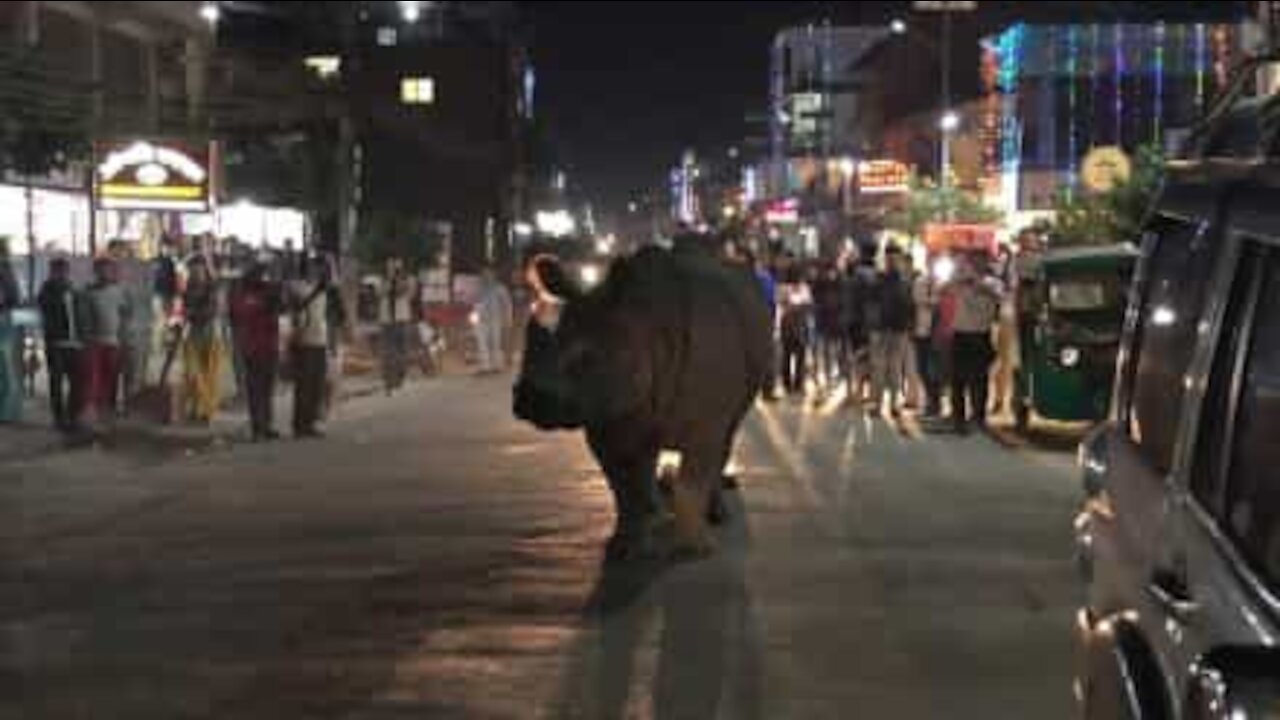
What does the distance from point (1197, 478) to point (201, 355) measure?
1868 centimetres

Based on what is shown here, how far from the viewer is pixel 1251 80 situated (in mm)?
5219

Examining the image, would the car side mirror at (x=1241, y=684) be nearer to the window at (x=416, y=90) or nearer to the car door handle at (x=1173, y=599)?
the car door handle at (x=1173, y=599)

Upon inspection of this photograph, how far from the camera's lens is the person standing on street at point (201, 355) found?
2205 centimetres

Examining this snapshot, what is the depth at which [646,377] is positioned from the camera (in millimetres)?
11656

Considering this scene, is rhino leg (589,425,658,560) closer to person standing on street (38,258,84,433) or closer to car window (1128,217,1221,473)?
car window (1128,217,1221,473)

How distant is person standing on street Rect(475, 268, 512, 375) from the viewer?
3459cm

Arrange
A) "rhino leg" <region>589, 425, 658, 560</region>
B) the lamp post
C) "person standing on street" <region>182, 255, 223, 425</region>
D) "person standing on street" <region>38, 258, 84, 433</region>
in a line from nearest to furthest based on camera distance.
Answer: "rhino leg" <region>589, 425, 658, 560</region>
"person standing on street" <region>38, 258, 84, 433</region>
"person standing on street" <region>182, 255, 223, 425</region>
the lamp post

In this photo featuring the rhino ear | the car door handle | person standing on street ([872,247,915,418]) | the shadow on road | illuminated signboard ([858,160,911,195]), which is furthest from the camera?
illuminated signboard ([858,160,911,195])

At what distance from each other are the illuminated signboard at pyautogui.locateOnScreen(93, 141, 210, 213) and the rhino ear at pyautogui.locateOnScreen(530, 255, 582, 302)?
46.4ft

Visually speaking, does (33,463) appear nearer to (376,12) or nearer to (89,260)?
(89,260)

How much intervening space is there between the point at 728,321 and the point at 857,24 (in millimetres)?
135119

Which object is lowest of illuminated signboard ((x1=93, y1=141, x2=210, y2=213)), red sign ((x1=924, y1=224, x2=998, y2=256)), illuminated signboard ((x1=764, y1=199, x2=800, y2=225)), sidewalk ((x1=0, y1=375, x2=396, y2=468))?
sidewalk ((x1=0, y1=375, x2=396, y2=468))

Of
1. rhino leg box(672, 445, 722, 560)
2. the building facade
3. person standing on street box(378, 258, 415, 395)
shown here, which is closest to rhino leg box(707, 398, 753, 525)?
rhino leg box(672, 445, 722, 560)

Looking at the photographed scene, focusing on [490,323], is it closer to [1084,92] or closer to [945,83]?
[945,83]
